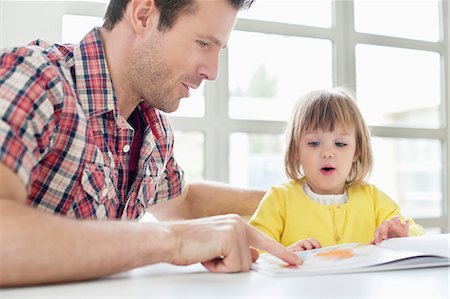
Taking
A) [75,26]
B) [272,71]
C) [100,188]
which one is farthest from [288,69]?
[100,188]

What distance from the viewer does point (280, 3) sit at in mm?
2713

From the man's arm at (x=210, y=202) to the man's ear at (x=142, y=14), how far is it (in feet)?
1.86

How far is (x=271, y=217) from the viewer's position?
1567 millimetres

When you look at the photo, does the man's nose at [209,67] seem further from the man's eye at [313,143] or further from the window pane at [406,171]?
the window pane at [406,171]

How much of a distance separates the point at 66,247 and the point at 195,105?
1680 millimetres

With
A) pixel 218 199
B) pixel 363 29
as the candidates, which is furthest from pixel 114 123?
pixel 363 29

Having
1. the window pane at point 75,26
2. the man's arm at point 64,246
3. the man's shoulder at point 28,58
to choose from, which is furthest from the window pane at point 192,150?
the man's arm at point 64,246

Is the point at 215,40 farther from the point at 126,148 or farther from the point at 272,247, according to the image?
Result: the point at 272,247

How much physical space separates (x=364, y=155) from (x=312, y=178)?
20 cm

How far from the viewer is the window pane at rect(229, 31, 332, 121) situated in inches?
104

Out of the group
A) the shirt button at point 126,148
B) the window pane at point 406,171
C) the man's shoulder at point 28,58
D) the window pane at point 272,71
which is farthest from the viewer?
the window pane at point 406,171

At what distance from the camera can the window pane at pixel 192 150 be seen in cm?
250

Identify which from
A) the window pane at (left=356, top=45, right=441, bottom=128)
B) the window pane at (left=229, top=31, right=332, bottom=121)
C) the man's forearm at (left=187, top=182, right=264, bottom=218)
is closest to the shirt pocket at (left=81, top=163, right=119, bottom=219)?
the man's forearm at (left=187, top=182, right=264, bottom=218)

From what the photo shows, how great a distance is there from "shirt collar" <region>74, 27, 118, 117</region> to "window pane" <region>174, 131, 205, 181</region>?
109cm
